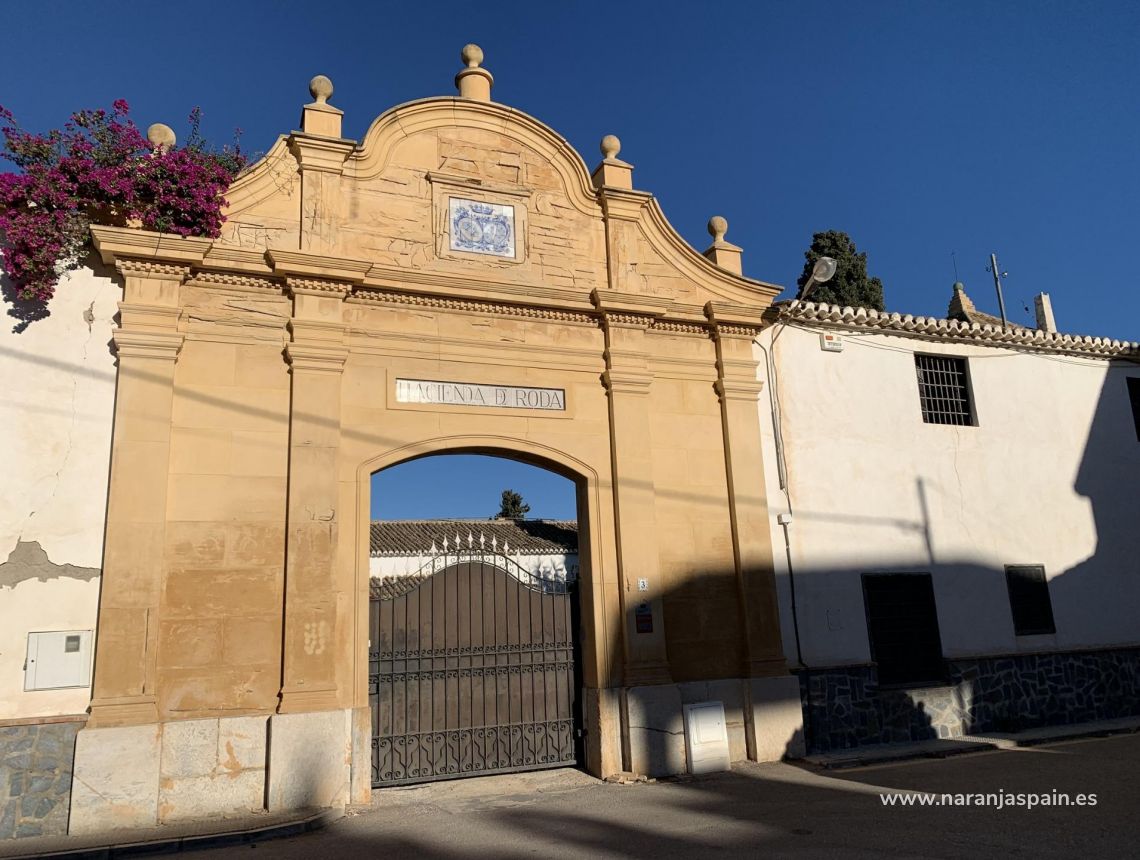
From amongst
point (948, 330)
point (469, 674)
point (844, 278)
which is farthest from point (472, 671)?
point (844, 278)

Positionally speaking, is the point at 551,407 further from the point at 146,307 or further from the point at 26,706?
the point at 26,706

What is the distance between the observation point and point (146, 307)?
27.8ft

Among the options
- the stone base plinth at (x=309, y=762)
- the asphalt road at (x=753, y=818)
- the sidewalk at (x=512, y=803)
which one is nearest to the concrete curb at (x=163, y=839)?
the sidewalk at (x=512, y=803)

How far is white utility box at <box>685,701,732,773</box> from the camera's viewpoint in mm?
9461

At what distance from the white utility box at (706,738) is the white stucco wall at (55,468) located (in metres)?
5.93

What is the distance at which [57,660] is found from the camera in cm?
764

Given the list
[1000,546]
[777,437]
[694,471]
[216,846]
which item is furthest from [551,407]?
[1000,546]

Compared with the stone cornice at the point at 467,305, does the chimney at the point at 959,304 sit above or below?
above

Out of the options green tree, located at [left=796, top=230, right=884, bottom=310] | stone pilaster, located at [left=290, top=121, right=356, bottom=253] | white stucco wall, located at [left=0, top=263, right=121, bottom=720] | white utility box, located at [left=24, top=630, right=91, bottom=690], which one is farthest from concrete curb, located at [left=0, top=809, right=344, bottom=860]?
green tree, located at [left=796, top=230, right=884, bottom=310]

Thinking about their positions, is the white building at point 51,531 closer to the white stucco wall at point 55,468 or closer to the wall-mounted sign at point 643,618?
the white stucco wall at point 55,468

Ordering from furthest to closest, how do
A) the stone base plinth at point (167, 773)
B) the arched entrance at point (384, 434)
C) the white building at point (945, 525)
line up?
the white building at point (945, 525) < the arched entrance at point (384, 434) < the stone base plinth at point (167, 773)

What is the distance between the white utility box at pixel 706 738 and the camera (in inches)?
372

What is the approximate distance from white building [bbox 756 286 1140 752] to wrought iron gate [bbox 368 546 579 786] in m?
2.91

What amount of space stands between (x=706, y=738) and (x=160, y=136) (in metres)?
8.57
